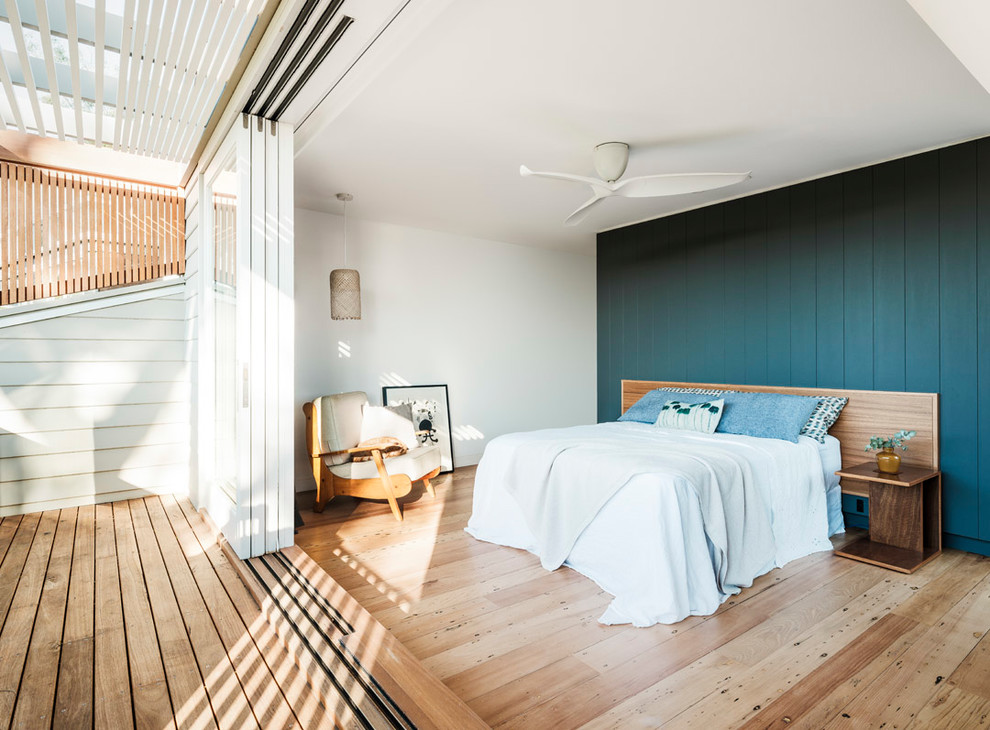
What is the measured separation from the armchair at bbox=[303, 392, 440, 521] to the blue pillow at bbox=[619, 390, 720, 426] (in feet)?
5.65

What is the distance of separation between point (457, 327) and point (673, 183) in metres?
3.15

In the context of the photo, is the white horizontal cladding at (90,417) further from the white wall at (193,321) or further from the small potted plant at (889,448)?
the small potted plant at (889,448)

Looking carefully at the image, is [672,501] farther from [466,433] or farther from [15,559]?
[466,433]

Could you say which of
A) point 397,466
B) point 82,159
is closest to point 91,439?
point 82,159

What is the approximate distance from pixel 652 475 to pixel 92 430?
401 centimetres

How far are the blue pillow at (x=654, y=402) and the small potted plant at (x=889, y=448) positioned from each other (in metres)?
1.15

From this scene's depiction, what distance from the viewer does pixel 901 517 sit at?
332 cm

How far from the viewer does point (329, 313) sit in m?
4.95

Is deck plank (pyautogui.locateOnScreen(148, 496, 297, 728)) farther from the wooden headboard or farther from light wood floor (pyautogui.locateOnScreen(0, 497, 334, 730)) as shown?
the wooden headboard

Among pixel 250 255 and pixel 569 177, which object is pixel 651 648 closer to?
pixel 569 177

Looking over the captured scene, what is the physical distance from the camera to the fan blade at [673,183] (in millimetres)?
3006

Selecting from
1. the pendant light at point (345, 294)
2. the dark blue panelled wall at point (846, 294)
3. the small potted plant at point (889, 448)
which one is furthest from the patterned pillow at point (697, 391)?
the pendant light at point (345, 294)

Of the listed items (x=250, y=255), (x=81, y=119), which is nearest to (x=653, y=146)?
A: (x=250, y=255)

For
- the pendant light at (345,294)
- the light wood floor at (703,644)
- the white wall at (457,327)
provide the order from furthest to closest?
the white wall at (457,327), the pendant light at (345,294), the light wood floor at (703,644)
